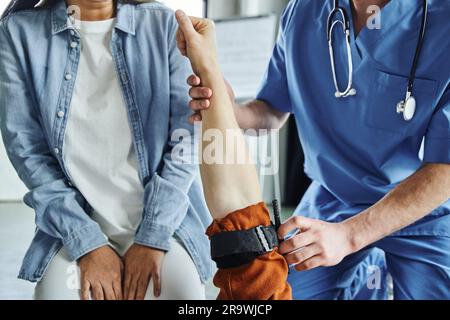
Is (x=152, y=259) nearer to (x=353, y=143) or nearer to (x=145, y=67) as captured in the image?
(x=145, y=67)

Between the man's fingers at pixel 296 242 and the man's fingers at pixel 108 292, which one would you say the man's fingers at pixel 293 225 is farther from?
the man's fingers at pixel 108 292

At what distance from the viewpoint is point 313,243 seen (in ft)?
2.35

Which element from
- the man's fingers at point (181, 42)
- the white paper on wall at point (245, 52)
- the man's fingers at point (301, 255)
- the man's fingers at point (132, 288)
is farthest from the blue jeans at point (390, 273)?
the white paper on wall at point (245, 52)

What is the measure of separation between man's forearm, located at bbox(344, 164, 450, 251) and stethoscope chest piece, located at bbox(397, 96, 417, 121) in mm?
80

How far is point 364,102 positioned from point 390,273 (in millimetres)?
307

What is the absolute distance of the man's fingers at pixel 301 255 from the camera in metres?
0.69

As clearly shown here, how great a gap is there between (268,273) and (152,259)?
0.58 ft

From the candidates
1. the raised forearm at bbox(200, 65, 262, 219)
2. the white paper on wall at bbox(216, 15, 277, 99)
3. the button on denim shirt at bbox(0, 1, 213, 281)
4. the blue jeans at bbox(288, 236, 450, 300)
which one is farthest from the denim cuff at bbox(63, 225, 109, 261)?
the white paper on wall at bbox(216, 15, 277, 99)

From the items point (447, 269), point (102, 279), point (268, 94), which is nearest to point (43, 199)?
point (102, 279)

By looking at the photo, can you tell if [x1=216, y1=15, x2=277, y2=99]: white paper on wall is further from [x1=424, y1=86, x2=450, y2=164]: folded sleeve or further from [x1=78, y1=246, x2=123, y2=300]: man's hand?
[x1=78, y1=246, x2=123, y2=300]: man's hand

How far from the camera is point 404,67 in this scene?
814 millimetres

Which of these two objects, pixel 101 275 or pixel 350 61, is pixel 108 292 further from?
pixel 350 61

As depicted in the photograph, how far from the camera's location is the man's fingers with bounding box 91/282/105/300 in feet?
2.41

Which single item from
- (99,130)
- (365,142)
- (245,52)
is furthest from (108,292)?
(245,52)
